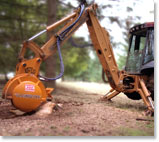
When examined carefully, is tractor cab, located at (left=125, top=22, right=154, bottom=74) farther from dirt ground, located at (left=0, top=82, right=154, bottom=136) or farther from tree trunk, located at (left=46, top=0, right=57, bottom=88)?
tree trunk, located at (left=46, top=0, right=57, bottom=88)

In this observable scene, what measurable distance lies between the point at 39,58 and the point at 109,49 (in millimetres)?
1756

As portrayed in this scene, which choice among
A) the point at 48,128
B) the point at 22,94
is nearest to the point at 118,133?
the point at 48,128

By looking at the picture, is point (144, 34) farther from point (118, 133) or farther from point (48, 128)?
point (48, 128)

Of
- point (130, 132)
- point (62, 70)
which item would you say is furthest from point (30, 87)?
point (130, 132)

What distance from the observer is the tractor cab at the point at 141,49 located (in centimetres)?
412

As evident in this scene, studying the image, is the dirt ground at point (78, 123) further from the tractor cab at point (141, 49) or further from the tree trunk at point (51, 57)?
the tree trunk at point (51, 57)

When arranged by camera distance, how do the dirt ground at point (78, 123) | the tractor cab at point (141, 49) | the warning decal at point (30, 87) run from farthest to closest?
the tractor cab at point (141, 49)
the warning decal at point (30, 87)
the dirt ground at point (78, 123)

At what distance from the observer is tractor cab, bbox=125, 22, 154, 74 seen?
4117 mm

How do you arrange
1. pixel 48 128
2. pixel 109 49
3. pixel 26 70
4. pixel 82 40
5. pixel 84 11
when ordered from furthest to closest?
pixel 82 40, pixel 109 49, pixel 84 11, pixel 26 70, pixel 48 128

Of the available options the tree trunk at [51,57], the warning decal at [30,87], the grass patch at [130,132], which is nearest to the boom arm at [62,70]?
the warning decal at [30,87]

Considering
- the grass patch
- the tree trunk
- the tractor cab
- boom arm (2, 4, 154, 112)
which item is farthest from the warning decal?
the tree trunk

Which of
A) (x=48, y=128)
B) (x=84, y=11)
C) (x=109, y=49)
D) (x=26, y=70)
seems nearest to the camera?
(x=48, y=128)

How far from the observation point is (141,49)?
4461mm

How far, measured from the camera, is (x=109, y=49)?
472 cm
